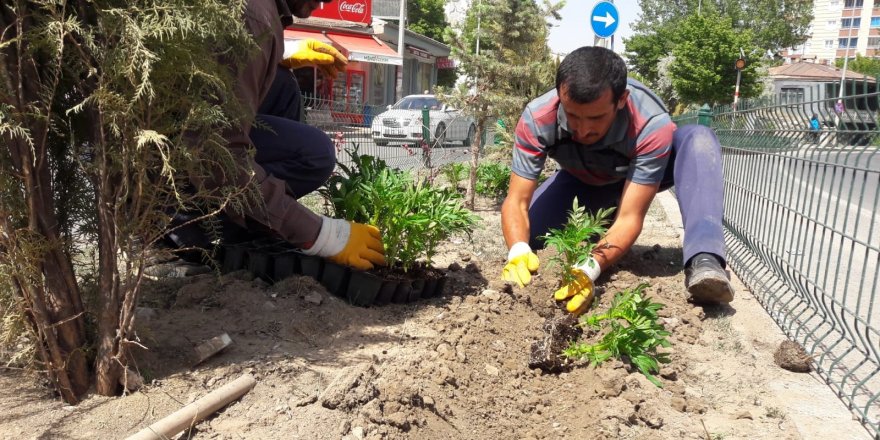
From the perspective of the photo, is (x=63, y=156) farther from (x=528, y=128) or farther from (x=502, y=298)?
(x=528, y=128)

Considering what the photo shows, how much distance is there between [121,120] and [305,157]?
1.88 m

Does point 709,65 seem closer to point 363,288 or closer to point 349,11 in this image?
point 349,11

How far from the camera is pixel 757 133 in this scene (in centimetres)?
494

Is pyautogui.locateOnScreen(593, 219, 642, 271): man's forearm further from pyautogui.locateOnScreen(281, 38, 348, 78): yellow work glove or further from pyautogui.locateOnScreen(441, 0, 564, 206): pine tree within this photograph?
pyautogui.locateOnScreen(441, 0, 564, 206): pine tree

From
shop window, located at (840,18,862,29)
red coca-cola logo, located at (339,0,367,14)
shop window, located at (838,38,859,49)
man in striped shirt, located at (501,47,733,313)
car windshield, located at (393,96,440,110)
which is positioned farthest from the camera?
shop window, located at (838,38,859,49)

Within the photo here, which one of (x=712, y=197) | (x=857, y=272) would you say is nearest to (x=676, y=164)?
(x=712, y=197)

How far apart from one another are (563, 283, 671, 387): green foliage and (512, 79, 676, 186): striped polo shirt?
1254 mm

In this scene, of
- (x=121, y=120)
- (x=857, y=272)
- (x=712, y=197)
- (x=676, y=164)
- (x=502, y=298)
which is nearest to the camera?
(x=121, y=120)

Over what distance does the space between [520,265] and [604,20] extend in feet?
26.3

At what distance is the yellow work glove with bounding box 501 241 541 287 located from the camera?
3854 mm

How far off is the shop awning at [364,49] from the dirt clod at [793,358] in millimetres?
22658

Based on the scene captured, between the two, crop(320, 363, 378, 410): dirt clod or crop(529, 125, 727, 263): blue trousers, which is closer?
crop(320, 363, 378, 410): dirt clod

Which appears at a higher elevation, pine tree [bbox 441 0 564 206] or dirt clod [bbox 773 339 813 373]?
pine tree [bbox 441 0 564 206]

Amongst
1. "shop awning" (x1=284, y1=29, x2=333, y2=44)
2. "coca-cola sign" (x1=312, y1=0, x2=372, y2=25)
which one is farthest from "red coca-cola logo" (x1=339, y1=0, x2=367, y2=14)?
"shop awning" (x1=284, y1=29, x2=333, y2=44)
